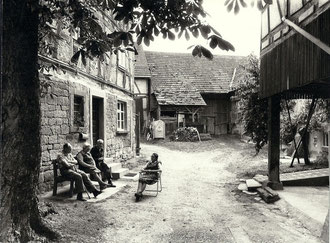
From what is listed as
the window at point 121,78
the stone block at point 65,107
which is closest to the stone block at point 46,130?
the stone block at point 65,107

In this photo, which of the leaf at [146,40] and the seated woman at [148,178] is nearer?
the leaf at [146,40]

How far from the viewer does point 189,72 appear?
28.5 metres

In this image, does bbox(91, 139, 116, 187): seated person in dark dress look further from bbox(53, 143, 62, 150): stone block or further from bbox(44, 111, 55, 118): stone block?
bbox(44, 111, 55, 118): stone block

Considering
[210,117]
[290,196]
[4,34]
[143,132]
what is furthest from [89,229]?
[210,117]

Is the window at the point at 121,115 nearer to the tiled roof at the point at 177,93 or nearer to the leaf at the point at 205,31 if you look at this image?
the tiled roof at the point at 177,93

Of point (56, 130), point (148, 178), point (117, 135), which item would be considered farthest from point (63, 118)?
point (117, 135)

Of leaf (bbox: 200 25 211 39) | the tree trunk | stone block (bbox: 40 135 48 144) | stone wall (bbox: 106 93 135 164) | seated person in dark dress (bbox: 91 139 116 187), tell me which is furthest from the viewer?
stone wall (bbox: 106 93 135 164)

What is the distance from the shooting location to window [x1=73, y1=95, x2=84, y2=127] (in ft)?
30.3

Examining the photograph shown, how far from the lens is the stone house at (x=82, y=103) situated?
24.6ft

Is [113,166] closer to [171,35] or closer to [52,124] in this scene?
[52,124]

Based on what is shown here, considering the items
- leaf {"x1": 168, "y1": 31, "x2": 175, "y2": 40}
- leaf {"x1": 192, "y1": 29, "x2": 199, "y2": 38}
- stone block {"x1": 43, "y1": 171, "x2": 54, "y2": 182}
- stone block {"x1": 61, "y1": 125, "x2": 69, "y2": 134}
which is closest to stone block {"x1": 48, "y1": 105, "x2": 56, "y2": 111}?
stone block {"x1": 61, "y1": 125, "x2": 69, "y2": 134}

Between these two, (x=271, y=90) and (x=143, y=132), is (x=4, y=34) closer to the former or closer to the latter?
(x=271, y=90)

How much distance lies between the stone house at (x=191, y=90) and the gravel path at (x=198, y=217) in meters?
14.1

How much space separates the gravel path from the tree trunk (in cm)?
160
